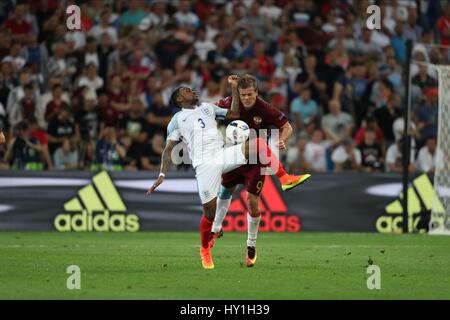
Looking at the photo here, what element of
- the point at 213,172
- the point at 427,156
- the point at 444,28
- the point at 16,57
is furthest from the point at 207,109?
the point at 444,28

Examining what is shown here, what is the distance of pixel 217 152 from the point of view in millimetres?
14578

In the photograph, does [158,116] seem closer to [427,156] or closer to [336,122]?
[336,122]

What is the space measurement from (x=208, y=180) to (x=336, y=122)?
11.5m

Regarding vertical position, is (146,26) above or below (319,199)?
above

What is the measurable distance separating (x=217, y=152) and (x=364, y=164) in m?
10.4

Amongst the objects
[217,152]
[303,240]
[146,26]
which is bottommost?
[303,240]

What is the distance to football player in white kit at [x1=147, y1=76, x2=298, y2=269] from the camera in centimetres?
1441

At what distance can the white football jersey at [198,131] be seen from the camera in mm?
14484

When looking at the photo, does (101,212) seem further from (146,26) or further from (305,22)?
(305,22)

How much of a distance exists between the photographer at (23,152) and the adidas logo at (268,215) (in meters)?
4.27

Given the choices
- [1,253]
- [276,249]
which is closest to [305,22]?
[276,249]

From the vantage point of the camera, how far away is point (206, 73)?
26.3 meters

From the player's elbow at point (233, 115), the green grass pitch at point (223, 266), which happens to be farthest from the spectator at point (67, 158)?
the player's elbow at point (233, 115)
